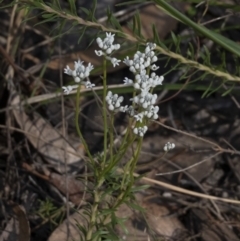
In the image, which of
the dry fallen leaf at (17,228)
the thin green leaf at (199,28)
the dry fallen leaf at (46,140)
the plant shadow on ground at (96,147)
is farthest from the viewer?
the dry fallen leaf at (46,140)

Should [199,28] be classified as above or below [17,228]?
above

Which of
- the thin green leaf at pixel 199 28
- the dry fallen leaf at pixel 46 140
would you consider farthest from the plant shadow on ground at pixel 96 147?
the thin green leaf at pixel 199 28

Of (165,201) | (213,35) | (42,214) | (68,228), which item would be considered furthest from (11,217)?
(213,35)

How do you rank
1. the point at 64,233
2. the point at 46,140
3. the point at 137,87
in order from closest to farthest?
the point at 137,87 < the point at 64,233 < the point at 46,140

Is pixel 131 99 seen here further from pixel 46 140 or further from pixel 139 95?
pixel 46 140

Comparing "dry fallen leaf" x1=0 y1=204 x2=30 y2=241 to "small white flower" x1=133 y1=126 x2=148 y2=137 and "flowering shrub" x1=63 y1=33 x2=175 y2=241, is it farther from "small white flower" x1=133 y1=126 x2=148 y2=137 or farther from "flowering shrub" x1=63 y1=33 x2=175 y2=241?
"small white flower" x1=133 y1=126 x2=148 y2=137

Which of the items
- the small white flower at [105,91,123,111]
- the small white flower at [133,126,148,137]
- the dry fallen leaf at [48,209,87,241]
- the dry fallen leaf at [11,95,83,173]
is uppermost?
the small white flower at [105,91,123,111]

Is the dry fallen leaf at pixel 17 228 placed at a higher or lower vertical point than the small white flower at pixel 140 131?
lower

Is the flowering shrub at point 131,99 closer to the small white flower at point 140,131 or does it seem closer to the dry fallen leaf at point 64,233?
the small white flower at point 140,131

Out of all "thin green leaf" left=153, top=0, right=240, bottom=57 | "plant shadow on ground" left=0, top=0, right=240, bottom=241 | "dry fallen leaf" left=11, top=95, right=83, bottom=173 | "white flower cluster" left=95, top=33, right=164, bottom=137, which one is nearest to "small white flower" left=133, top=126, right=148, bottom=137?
"white flower cluster" left=95, top=33, right=164, bottom=137

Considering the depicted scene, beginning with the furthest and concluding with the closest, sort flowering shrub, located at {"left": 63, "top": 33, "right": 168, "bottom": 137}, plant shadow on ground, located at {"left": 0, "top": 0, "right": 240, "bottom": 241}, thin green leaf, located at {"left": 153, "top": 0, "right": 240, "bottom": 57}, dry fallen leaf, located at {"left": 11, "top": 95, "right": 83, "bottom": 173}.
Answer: dry fallen leaf, located at {"left": 11, "top": 95, "right": 83, "bottom": 173} < plant shadow on ground, located at {"left": 0, "top": 0, "right": 240, "bottom": 241} < thin green leaf, located at {"left": 153, "top": 0, "right": 240, "bottom": 57} < flowering shrub, located at {"left": 63, "top": 33, "right": 168, "bottom": 137}

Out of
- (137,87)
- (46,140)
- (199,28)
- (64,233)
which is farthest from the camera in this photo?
(46,140)

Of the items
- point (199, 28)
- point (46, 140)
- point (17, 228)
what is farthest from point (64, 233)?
point (199, 28)

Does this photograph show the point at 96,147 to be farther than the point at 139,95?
Yes
